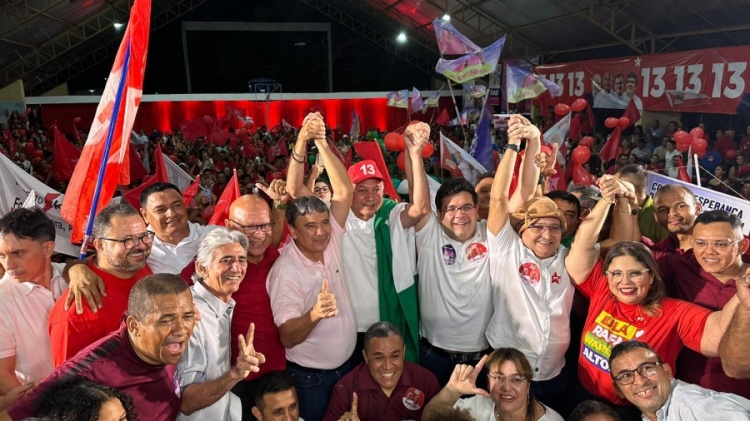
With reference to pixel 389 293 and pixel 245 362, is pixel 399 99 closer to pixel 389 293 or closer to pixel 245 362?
pixel 389 293

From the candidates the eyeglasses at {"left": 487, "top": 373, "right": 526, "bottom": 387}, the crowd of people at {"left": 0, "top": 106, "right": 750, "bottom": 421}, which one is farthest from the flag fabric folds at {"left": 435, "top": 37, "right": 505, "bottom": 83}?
the eyeglasses at {"left": 487, "top": 373, "right": 526, "bottom": 387}

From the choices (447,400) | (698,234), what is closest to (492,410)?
(447,400)

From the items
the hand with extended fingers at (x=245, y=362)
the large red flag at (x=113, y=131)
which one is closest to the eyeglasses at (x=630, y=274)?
the hand with extended fingers at (x=245, y=362)

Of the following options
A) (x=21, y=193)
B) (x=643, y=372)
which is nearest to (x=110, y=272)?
(x=643, y=372)

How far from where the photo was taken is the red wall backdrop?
63.7 feet

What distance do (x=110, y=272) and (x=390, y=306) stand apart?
4.69 feet

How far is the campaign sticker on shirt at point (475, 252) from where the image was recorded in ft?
9.27

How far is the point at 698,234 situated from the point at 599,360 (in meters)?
0.76

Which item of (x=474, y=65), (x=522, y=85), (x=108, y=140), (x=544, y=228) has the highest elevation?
(x=474, y=65)

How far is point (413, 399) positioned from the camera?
2689 mm

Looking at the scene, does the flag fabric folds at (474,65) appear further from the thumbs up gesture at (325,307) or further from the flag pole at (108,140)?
the thumbs up gesture at (325,307)

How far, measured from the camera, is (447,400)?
2465 mm

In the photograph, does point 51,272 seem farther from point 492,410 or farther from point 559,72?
point 559,72

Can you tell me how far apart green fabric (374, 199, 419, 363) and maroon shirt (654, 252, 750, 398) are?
4.40 feet
